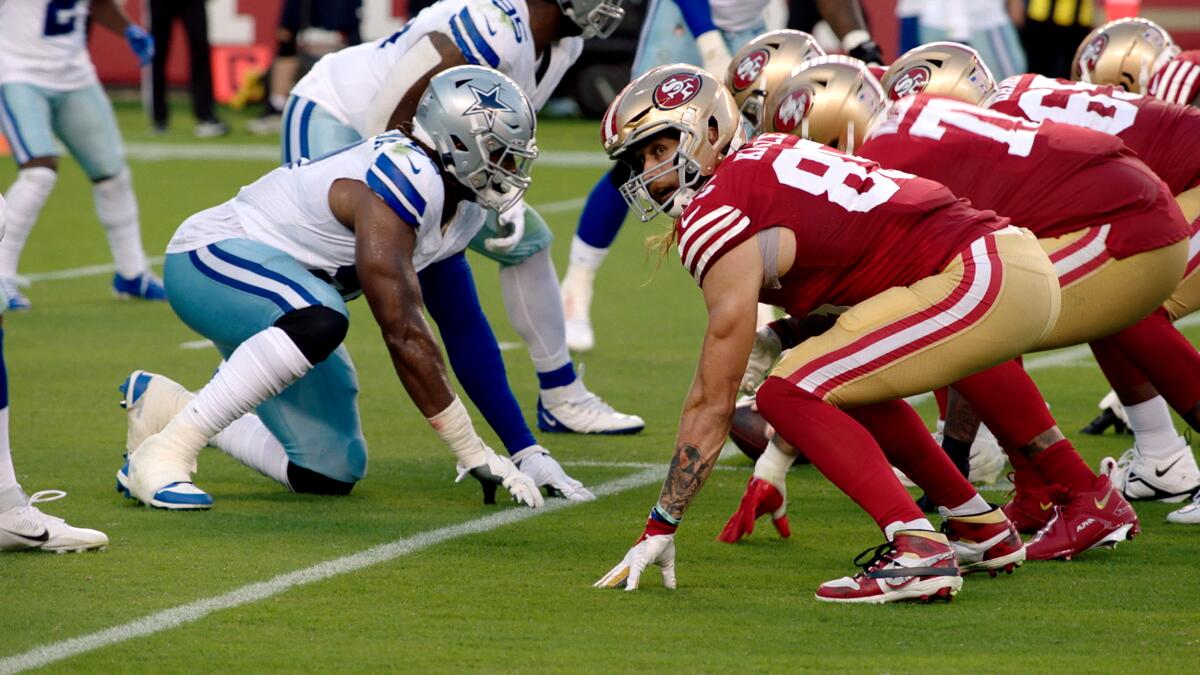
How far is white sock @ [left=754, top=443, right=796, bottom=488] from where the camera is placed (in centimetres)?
458

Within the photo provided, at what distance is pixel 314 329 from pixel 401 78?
3.91 feet

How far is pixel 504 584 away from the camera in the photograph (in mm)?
4090

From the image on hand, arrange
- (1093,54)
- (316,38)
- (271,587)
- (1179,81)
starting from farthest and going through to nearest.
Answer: (316,38), (1093,54), (1179,81), (271,587)

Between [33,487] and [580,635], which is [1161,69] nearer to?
[580,635]

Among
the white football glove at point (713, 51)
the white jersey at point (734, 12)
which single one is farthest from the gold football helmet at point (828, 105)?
the white jersey at point (734, 12)

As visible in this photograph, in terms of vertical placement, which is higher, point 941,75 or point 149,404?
point 941,75

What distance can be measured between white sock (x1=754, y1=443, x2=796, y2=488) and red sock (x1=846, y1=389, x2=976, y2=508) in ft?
1.53

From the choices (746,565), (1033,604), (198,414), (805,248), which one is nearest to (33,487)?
(198,414)

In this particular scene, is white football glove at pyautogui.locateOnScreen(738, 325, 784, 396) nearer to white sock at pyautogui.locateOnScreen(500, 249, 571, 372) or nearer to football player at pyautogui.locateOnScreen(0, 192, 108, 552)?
white sock at pyautogui.locateOnScreen(500, 249, 571, 372)

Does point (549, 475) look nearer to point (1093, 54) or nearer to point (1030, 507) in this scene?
point (1030, 507)

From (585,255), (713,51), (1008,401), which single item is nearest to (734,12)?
(713,51)

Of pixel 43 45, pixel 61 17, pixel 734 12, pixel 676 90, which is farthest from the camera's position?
pixel 61 17

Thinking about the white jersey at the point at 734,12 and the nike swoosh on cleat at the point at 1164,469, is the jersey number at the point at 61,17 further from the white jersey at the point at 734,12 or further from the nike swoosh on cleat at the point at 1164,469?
the nike swoosh on cleat at the point at 1164,469

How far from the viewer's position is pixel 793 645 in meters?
3.59
